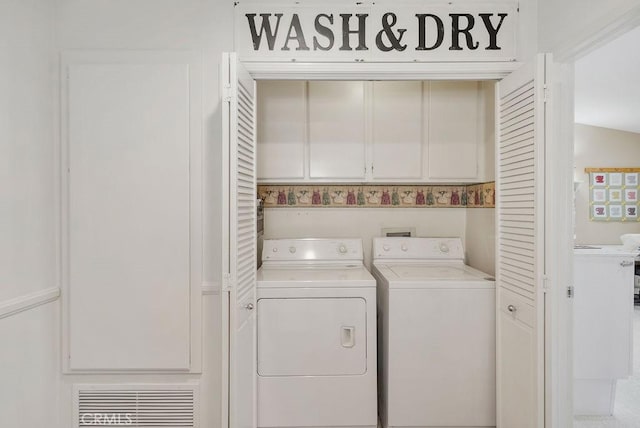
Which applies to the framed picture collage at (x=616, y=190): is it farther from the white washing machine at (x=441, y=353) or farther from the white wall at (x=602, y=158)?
the white washing machine at (x=441, y=353)

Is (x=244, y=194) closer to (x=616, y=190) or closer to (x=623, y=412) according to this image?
(x=623, y=412)

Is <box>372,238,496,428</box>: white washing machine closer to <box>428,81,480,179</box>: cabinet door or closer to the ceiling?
<box>428,81,480,179</box>: cabinet door

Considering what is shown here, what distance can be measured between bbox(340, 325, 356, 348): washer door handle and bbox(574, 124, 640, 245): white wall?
527 cm

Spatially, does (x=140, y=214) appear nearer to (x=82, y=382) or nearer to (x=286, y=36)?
(x=82, y=382)

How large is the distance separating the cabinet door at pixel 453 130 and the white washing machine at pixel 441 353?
2.83 feet

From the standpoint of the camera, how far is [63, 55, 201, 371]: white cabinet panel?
193 centimetres

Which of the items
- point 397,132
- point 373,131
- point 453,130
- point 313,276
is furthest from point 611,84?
point 313,276

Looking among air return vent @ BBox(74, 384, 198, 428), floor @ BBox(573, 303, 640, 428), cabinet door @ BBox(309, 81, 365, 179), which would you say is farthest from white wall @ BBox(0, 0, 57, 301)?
floor @ BBox(573, 303, 640, 428)

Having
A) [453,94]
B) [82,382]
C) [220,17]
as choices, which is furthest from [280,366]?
[453,94]

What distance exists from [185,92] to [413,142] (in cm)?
151

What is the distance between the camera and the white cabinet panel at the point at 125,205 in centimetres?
193

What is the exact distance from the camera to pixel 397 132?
8.55 ft

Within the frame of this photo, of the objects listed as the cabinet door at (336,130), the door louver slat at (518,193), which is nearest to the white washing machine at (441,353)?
the door louver slat at (518,193)

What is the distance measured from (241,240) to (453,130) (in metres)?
1.69
